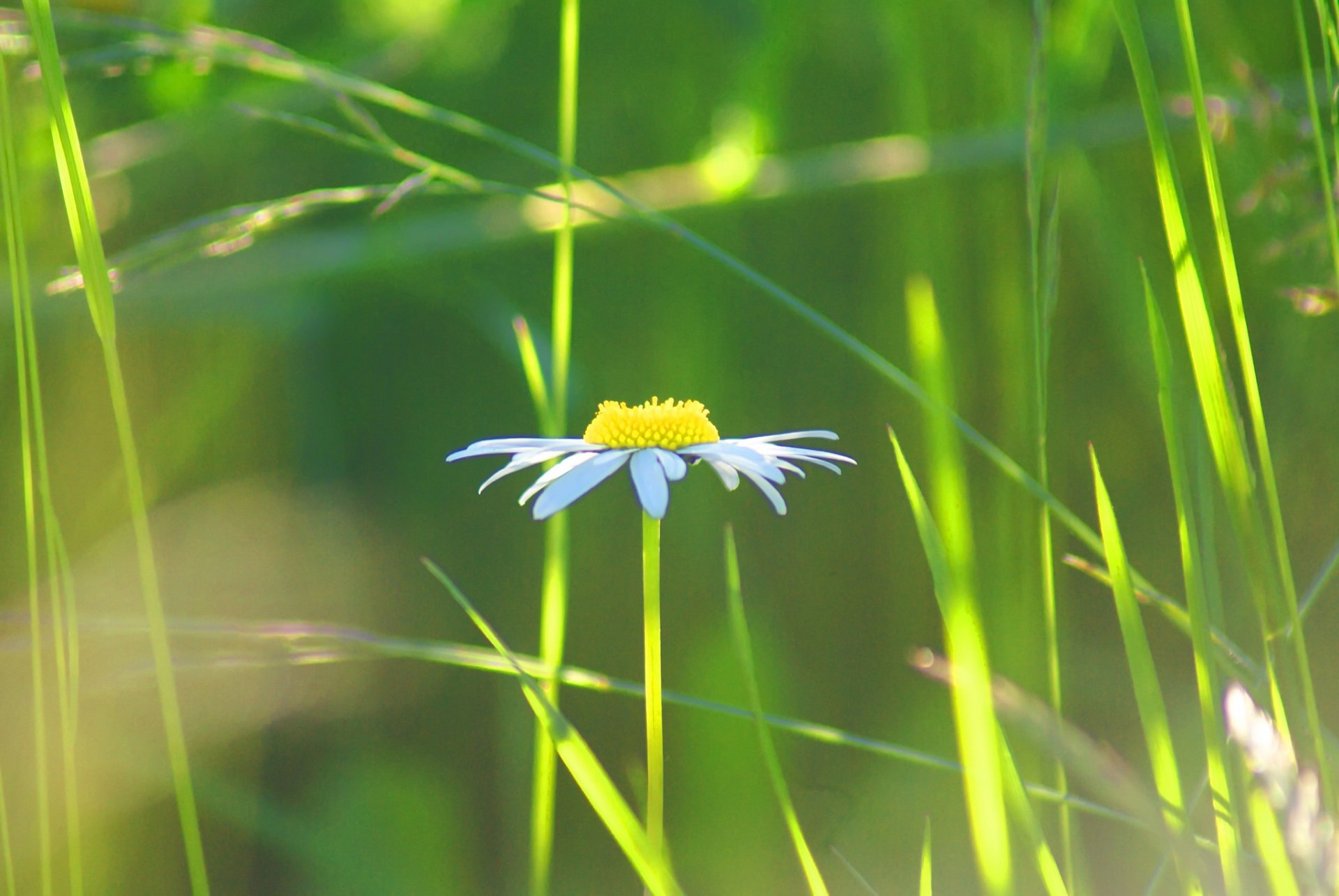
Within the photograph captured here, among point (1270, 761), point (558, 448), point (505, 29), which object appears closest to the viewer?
point (1270, 761)

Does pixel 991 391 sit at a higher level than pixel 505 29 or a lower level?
lower

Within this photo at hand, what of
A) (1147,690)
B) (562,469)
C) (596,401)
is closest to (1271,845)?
(1147,690)

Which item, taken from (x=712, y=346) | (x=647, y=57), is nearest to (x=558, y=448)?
(x=712, y=346)

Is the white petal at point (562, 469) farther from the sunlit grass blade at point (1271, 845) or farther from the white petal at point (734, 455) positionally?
the sunlit grass blade at point (1271, 845)

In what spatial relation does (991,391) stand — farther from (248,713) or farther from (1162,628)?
(248,713)

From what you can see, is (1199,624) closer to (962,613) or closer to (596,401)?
(962,613)

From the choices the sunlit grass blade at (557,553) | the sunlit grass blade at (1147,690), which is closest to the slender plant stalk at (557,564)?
the sunlit grass blade at (557,553)
